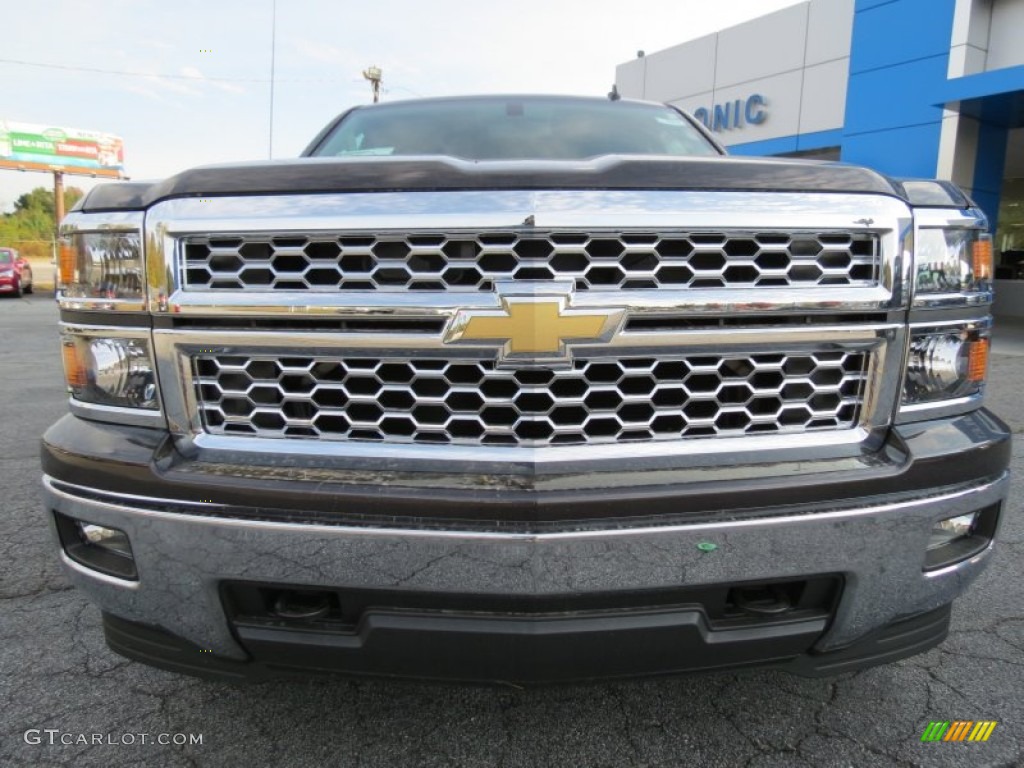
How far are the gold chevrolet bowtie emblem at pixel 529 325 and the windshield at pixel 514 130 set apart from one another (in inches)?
54.0

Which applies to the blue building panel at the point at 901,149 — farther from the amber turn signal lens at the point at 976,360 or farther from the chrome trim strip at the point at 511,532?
the chrome trim strip at the point at 511,532

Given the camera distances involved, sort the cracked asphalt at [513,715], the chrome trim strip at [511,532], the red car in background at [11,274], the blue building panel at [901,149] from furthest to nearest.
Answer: the red car in background at [11,274] < the blue building panel at [901,149] < the cracked asphalt at [513,715] < the chrome trim strip at [511,532]

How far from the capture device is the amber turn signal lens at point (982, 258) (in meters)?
1.62

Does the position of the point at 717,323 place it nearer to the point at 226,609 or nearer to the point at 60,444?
the point at 226,609

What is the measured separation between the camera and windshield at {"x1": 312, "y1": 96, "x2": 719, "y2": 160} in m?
2.70

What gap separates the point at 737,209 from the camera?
4.80 feet

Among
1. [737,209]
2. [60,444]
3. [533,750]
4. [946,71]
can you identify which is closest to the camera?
[737,209]

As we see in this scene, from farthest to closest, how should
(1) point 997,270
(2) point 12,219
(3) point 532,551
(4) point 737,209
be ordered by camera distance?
(2) point 12,219 < (1) point 997,270 < (4) point 737,209 < (3) point 532,551

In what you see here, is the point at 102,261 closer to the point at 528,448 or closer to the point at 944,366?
the point at 528,448

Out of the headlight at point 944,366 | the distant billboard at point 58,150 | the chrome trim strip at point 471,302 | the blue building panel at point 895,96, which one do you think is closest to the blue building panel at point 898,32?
the blue building panel at point 895,96

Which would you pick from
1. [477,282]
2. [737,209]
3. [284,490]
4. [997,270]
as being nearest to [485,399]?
[477,282]

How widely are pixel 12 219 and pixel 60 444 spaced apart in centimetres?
6847

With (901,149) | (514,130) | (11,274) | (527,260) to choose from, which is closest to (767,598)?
(527,260)

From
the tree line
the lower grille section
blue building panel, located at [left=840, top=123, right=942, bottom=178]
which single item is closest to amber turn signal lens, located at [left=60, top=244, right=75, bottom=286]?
the lower grille section
